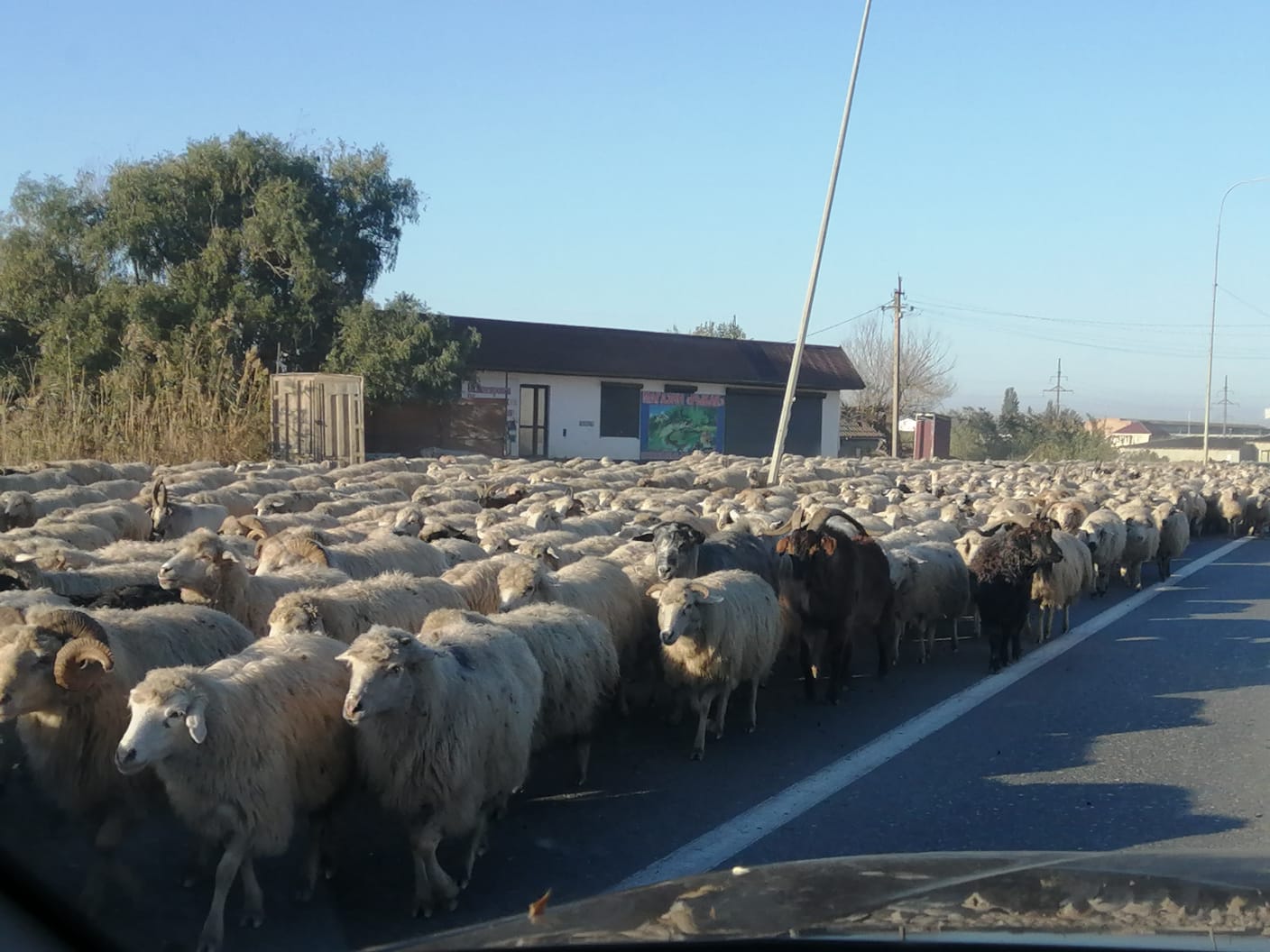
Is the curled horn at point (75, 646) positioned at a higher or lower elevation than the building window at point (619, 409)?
lower

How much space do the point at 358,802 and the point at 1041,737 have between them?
16.9 feet

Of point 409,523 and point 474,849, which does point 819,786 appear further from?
point 409,523

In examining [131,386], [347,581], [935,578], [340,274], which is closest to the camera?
[347,581]

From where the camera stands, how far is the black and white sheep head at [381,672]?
5.99 m

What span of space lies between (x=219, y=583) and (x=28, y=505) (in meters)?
6.71

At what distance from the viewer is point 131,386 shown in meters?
30.1

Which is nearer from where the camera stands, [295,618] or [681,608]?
[295,618]

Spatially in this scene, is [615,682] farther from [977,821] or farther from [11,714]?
[11,714]

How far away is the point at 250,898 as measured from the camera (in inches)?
222

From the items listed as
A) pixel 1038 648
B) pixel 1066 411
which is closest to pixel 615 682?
pixel 1038 648

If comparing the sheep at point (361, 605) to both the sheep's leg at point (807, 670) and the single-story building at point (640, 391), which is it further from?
the single-story building at point (640, 391)

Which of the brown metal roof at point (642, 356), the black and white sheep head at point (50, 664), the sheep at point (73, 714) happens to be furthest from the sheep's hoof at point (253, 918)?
the brown metal roof at point (642, 356)

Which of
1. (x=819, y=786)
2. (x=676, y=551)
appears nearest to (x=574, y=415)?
(x=676, y=551)

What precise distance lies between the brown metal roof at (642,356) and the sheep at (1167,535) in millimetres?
28754
